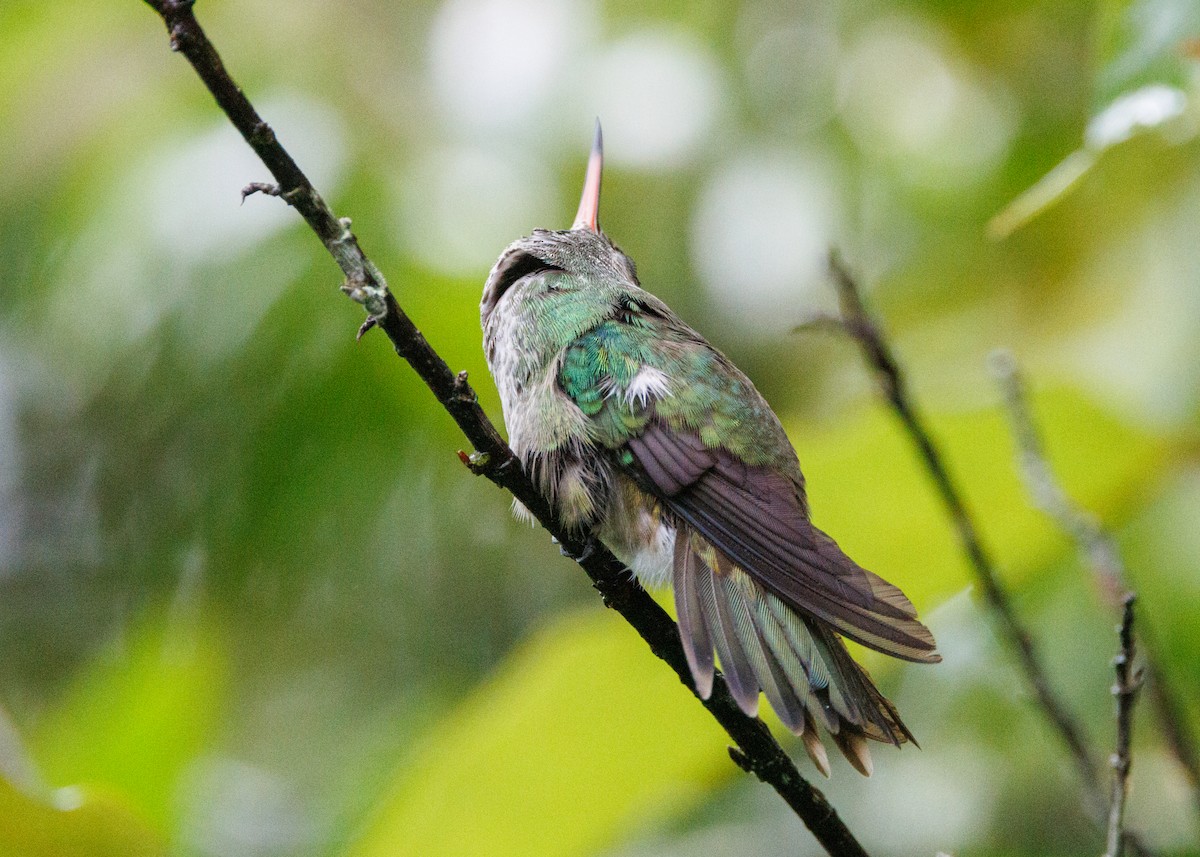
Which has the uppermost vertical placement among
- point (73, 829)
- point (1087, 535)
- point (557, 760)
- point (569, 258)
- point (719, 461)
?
point (569, 258)

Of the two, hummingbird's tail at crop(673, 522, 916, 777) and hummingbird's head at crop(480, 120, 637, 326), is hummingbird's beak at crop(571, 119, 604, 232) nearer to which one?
hummingbird's head at crop(480, 120, 637, 326)

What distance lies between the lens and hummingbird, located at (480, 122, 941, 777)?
6.40 ft

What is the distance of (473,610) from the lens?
184 inches

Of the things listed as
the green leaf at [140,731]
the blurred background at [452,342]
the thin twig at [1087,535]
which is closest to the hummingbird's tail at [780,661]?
the thin twig at [1087,535]

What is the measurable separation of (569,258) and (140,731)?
1.55 m

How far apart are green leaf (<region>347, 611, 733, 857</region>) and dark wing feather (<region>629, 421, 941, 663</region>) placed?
0.38 meters

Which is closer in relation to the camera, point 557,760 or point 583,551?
point 583,551

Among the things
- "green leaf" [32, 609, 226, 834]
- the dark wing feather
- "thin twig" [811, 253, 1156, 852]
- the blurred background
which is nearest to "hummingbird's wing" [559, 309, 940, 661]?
the dark wing feather

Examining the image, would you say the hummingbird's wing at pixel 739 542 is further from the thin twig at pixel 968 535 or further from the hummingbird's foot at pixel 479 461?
the hummingbird's foot at pixel 479 461

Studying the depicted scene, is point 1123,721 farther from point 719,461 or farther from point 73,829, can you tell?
point 73,829

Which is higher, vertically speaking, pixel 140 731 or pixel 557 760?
pixel 140 731

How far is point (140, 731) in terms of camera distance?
2.92 m

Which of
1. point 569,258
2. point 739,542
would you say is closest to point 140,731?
point 569,258

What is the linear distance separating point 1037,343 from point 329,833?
2.57 metres
